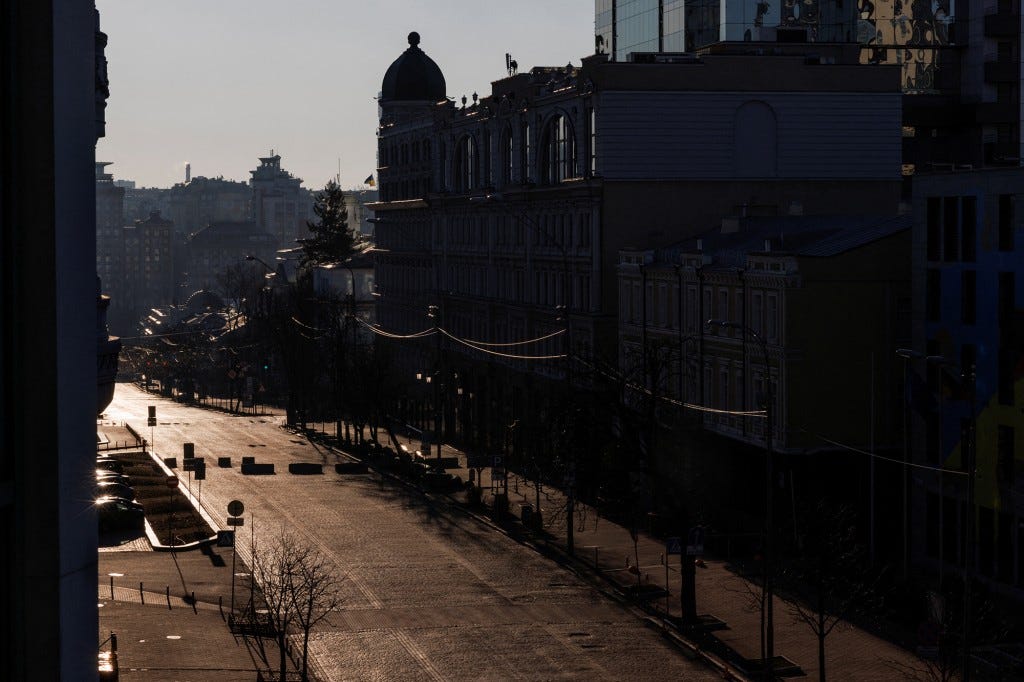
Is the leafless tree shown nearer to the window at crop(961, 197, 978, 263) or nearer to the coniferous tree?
the window at crop(961, 197, 978, 263)

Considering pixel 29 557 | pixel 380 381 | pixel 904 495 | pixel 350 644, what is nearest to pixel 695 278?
pixel 904 495

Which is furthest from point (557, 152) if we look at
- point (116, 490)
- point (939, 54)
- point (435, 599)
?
point (435, 599)

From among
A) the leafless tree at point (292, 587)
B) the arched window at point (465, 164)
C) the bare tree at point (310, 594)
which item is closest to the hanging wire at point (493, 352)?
the arched window at point (465, 164)

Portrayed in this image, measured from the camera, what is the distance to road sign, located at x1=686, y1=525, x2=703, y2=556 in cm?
4572

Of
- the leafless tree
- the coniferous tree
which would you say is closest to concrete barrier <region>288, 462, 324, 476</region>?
the leafless tree

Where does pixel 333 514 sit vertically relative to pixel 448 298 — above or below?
below

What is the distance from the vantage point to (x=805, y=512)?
51.4 m

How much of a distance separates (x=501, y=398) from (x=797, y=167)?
20902 mm

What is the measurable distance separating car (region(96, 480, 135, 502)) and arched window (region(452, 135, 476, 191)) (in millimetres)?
39709

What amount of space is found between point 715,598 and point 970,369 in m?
9.59

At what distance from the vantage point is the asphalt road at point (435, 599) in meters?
43.1

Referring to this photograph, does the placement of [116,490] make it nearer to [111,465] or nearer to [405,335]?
[111,465]

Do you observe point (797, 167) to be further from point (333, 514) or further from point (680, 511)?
point (680, 511)

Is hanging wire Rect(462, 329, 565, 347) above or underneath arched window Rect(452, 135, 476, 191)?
underneath
